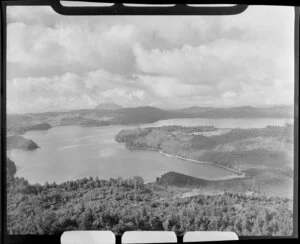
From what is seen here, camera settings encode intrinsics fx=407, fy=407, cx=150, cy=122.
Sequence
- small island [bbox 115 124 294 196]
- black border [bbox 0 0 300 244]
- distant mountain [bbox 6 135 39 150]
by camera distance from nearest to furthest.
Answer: black border [bbox 0 0 300 244]
distant mountain [bbox 6 135 39 150]
small island [bbox 115 124 294 196]

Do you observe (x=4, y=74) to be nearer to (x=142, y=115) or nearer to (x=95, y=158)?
(x=95, y=158)

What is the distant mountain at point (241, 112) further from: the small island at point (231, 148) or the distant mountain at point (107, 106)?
the distant mountain at point (107, 106)

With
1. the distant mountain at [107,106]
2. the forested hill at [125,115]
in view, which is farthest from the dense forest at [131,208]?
the distant mountain at [107,106]

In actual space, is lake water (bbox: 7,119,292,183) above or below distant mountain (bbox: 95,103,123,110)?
below

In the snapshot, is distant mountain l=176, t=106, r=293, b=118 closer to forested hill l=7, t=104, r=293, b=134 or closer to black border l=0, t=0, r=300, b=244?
forested hill l=7, t=104, r=293, b=134

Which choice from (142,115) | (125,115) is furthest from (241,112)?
(125,115)

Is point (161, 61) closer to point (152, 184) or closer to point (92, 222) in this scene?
point (152, 184)

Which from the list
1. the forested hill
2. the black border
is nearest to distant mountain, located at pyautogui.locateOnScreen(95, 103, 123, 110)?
the forested hill

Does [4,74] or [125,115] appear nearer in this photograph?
[4,74]
